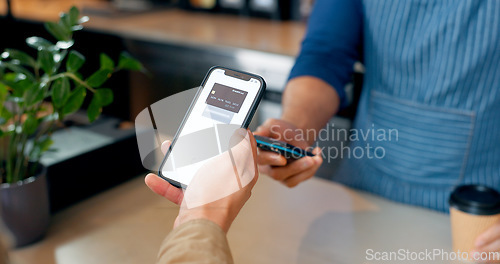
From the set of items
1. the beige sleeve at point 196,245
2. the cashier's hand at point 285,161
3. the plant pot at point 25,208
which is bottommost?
the plant pot at point 25,208

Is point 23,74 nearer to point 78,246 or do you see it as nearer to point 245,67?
point 78,246

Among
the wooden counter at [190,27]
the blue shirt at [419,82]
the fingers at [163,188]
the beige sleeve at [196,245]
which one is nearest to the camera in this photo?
the beige sleeve at [196,245]

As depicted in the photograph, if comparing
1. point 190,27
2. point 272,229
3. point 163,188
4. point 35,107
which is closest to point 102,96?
point 35,107

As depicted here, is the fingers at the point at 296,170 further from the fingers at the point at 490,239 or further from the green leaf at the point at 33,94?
the green leaf at the point at 33,94

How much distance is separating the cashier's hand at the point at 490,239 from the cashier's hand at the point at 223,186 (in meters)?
0.40

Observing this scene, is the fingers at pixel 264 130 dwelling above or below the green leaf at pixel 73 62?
below

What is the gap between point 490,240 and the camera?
73cm

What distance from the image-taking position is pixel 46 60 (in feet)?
2.51

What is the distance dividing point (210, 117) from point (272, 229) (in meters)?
0.29

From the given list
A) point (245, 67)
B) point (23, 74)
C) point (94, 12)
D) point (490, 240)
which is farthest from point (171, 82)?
point (490, 240)

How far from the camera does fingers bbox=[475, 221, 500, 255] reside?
73 cm

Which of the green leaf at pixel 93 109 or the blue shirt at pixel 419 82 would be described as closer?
the green leaf at pixel 93 109

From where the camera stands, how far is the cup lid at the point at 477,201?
0.72 metres

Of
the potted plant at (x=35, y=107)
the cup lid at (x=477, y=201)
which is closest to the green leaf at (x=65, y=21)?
the potted plant at (x=35, y=107)
